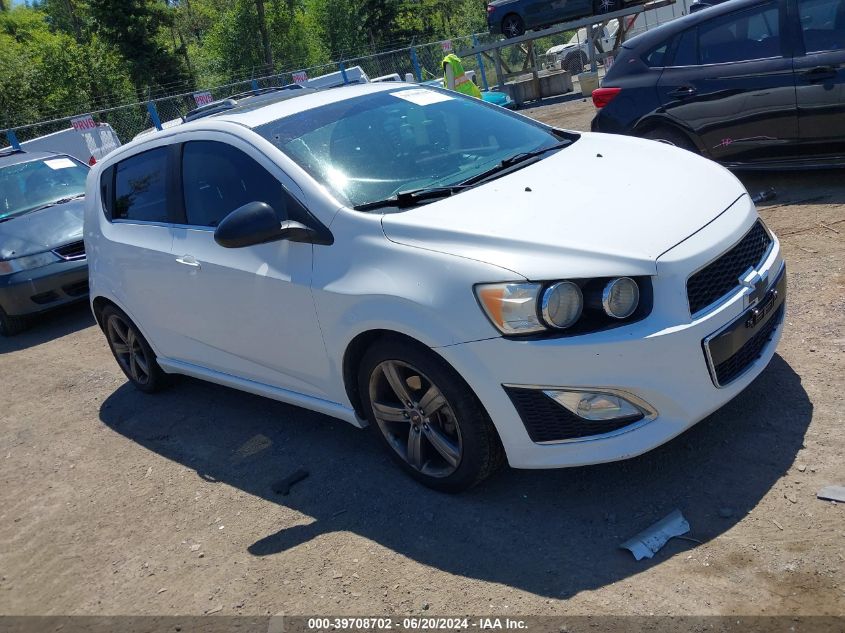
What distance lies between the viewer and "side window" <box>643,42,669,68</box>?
23.9 feet

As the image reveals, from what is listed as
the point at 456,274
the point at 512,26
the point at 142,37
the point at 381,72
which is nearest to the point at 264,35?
the point at 142,37

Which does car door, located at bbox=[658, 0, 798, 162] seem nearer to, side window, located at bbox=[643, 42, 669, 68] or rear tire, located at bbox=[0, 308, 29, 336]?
side window, located at bbox=[643, 42, 669, 68]

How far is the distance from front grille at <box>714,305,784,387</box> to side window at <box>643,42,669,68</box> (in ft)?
13.7

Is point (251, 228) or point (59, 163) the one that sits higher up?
point (59, 163)

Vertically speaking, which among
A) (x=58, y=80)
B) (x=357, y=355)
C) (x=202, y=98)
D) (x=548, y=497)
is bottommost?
(x=548, y=497)

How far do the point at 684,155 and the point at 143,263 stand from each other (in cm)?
320

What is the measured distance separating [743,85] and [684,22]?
92 cm

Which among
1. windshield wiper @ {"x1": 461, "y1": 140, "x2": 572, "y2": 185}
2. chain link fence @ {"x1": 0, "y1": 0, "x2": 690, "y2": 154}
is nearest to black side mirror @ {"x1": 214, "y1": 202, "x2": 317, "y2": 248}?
windshield wiper @ {"x1": 461, "y1": 140, "x2": 572, "y2": 185}

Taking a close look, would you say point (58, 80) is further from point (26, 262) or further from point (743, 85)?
point (743, 85)

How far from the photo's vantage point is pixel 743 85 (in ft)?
22.0

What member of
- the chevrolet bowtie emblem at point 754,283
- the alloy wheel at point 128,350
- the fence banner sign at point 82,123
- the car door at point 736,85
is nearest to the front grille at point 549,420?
the chevrolet bowtie emblem at point 754,283

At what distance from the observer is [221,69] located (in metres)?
45.7

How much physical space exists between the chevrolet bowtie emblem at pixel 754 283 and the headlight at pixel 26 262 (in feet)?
24.0

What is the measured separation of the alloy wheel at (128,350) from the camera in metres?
5.78
